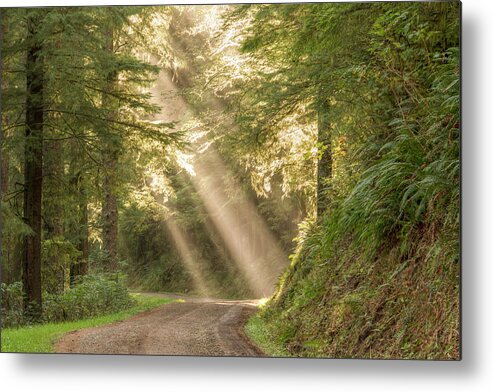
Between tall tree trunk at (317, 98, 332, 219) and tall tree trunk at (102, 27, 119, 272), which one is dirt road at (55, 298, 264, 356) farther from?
tall tree trunk at (317, 98, 332, 219)

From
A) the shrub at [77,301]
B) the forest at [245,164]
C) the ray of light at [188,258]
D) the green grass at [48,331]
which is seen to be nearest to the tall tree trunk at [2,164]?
the forest at [245,164]

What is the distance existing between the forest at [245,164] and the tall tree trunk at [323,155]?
0.06 feet

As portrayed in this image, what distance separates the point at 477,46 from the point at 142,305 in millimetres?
4045

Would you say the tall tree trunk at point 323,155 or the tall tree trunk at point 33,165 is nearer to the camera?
the tall tree trunk at point 323,155

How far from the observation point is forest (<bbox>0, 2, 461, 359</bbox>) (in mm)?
5484

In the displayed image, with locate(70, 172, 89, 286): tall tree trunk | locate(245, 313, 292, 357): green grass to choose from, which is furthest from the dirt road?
locate(70, 172, 89, 286): tall tree trunk

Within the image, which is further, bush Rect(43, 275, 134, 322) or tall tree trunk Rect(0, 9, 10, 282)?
bush Rect(43, 275, 134, 322)

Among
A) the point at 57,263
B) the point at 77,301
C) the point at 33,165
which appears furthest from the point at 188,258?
the point at 33,165

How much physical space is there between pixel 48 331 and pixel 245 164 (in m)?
2.67

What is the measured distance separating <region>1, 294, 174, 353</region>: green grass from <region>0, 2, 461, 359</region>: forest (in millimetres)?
109

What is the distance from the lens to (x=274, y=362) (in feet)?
18.9

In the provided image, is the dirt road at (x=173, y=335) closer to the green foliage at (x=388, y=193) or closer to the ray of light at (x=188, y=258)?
the ray of light at (x=188, y=258)

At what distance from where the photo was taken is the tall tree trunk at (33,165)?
6504mm

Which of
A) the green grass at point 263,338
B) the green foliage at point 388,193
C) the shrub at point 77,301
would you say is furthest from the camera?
the shrub at point 77,301
